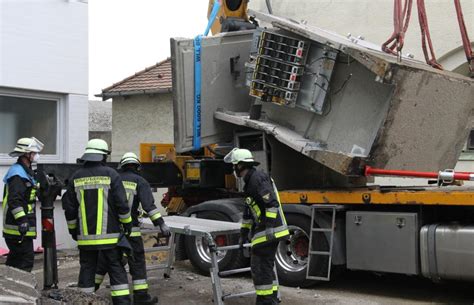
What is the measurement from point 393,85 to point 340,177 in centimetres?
158

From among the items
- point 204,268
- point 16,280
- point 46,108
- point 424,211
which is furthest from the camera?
point 46,108

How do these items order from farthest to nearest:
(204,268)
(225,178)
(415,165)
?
(225,178) → (204,268) → (415,165)

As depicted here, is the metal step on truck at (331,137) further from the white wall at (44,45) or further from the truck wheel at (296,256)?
the white wall at (44,45)

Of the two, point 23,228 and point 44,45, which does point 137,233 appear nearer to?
point 23,228

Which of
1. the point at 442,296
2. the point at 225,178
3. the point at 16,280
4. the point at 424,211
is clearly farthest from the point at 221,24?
the point at 16,280

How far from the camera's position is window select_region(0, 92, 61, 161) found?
9.83 meters

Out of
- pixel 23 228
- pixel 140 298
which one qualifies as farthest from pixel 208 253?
pixel 23 228

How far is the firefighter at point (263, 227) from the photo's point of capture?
6.48 metres

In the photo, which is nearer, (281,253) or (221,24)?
(281,253)

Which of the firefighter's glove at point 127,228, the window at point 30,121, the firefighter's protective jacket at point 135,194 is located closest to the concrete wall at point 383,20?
the window at point 30,121

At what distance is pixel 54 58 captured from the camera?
1025 cm

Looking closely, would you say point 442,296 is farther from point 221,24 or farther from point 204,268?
point 221,24

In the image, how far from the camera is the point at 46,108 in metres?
10.5

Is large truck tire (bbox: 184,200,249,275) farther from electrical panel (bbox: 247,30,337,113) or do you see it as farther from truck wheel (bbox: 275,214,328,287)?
electrical panel (bbox: 247,30,337,113)
